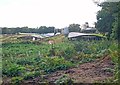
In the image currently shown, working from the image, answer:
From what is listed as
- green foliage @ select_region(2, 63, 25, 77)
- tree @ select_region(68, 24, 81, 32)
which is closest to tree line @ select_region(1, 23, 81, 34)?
tree @ select_region(68, 24, 81, 32)

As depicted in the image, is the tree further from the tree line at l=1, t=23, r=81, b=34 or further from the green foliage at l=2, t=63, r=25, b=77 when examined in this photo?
the green foliage at l=2, t=63, r=25, b=77

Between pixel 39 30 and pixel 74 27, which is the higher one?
pixel 74 27

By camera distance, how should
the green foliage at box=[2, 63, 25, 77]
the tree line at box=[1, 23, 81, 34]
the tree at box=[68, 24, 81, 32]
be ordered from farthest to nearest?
the tree at box=[68, 24, 81, 32]
the tree line at box=[1, 23, 81, 34]
the green foliage at box=[2, 63, 25, 77]

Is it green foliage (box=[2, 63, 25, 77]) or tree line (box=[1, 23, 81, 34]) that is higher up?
tree line (box=[1, 23, 81, 34])

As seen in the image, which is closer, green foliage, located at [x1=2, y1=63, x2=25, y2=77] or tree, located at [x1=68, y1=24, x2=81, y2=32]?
green foliage, located at [x1=2, y1=63, x2=25, y2=77]

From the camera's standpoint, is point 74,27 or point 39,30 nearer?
point 74,27

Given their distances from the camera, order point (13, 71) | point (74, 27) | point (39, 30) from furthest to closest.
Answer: point (39, 30), point (74, 27), point (13, 71)

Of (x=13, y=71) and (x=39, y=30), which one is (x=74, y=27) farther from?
(x=13, y=71)

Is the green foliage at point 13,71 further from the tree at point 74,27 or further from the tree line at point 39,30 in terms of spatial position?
the tree at point 74,27

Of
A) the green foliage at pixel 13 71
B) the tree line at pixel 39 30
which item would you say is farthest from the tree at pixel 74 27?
the green foliage at pixel 13 71

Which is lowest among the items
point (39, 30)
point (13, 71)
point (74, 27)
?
point (13, 71)

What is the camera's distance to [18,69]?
1082 cm

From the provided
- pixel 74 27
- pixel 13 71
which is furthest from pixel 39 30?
pixel 13 71

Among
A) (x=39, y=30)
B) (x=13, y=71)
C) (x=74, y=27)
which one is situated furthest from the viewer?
(x=39, y=30)
